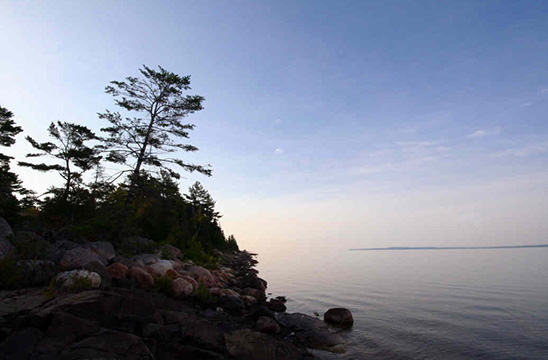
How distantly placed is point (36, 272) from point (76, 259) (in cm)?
149

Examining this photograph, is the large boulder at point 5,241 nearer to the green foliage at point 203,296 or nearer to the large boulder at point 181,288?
the large boulder at point 181,288

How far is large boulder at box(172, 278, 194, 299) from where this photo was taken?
11875mm

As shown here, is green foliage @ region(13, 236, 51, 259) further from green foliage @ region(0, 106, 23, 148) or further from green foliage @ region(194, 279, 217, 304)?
green foliage @ region(0, 106, 23, 148)

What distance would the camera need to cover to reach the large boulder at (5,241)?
996 cm

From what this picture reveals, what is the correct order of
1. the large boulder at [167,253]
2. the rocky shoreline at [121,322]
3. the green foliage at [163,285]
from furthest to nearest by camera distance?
1. the large boulder at [167,253]
2. the green foliage at [163,285]
3. the rocky shoreline at [121,322]

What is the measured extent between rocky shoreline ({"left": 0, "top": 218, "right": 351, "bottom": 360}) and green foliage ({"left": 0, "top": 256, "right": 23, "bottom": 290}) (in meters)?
0.18

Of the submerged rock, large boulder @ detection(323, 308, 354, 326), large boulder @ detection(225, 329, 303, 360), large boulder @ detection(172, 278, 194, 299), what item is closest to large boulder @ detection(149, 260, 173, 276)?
large boulder @ detection(172, 278, 194, 299)

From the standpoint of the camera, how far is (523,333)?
34.7 feet

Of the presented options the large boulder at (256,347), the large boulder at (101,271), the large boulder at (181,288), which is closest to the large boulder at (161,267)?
the large boulder at (181,288)

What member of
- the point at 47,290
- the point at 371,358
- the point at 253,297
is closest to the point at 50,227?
the point at 47,290

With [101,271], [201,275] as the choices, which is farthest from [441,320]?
[101,271]

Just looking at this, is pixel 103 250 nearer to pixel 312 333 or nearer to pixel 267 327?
pixel 267 327

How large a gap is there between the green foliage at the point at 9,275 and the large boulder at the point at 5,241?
0.82 m

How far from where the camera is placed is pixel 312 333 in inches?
403
